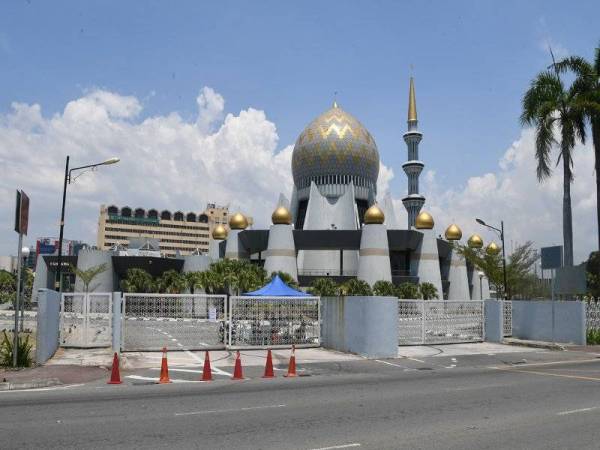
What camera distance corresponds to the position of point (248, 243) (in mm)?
64750

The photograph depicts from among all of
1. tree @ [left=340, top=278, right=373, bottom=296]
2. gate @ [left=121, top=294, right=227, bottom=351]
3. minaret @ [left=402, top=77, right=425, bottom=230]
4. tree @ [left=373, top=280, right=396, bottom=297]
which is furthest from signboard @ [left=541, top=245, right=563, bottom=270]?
minaret @ [left=402, top=77, right=425, bottom=230]

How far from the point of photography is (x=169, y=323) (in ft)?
70.2

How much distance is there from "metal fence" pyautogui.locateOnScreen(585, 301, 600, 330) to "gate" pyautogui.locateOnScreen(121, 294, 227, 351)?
1718 cm

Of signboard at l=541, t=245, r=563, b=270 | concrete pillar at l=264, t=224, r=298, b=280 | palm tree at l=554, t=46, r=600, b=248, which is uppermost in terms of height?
palm tree at l=554, t=46, r=600, b=248

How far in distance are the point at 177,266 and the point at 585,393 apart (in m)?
62.1

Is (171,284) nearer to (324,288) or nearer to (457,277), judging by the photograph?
(324,288)

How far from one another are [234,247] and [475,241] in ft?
98.2

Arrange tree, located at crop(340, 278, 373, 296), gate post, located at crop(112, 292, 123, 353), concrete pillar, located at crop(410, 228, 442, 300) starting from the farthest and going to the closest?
concrete pillar, located at crop(410, 228, 442, 300) → tree, located at crop(340, 278, 373, 296) → gate post, located at crop(112, 292, 123, 353)

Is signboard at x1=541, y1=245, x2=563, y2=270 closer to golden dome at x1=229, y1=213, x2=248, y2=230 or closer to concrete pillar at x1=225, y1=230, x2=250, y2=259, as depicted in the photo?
concrete pillar at x1=225, y1=230, x2=250, y2=259

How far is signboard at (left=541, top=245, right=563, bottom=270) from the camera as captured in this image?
2409cm

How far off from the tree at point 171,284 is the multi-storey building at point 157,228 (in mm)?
114975

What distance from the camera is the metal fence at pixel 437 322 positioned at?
80.1ft

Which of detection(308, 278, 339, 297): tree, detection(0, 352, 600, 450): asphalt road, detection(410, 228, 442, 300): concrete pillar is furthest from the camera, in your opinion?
detection(410, 228, 442, 300): concrete pillar

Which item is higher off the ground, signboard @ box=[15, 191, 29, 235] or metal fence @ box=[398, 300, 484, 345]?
signboard @ box=[15, 191, 29, 235]
